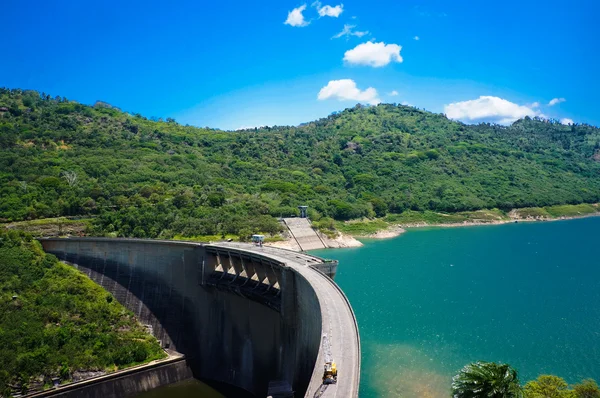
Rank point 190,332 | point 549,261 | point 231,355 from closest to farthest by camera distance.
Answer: point 231,355
point 190,332
point 549,261

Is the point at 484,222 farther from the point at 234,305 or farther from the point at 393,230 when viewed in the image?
the point at 234,305

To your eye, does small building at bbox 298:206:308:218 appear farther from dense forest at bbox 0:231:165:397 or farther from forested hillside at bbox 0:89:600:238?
dense forest at bbox 0:231:165:397

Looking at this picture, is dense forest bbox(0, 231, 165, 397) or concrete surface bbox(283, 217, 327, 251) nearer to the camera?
dense forest bbox(0, 231, 165, 397)

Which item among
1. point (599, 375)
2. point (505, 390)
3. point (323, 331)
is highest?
point (323, 331)

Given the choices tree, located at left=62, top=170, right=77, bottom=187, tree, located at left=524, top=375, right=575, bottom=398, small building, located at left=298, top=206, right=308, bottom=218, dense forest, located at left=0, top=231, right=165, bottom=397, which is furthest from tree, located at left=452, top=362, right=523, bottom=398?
small building, located at left=298, top=206, right=308, bottom=218

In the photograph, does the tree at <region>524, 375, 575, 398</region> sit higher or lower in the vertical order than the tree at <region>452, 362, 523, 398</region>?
lower

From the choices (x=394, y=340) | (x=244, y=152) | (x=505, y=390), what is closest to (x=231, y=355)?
(x=394, y=340)

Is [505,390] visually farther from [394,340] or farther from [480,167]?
[480,167]
